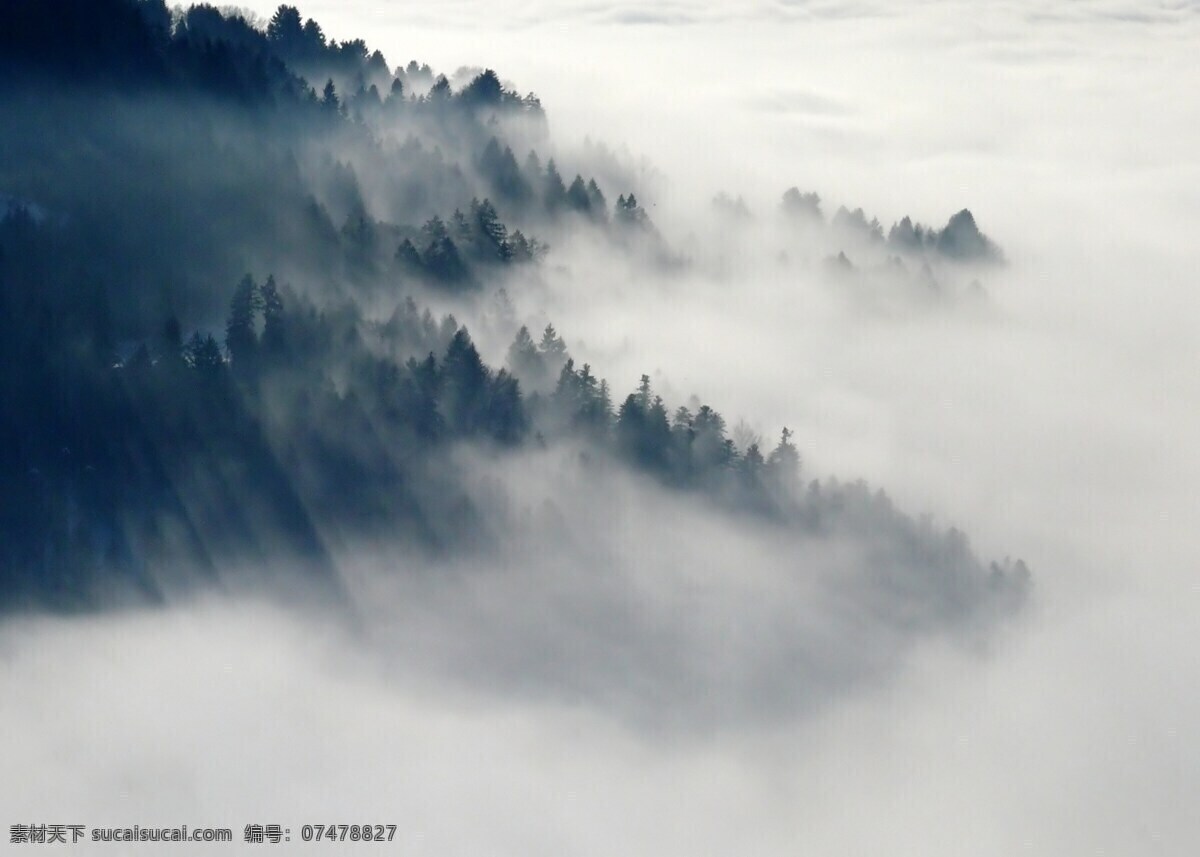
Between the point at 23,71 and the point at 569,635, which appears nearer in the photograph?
the point at 23,71

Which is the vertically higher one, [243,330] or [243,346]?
[243,330]

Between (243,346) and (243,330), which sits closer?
(243,330)

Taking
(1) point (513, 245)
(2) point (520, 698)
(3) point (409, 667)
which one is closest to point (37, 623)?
(3) point (409, 667)

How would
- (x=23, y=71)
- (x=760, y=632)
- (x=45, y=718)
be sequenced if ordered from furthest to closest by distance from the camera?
1. (x=760, y=632)
2. (x=23, y=71)
3. (x=45, y=718)

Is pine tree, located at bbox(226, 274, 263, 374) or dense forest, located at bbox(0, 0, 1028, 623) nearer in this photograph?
dense forest, located at bbox(0, 0, 1028, 623)

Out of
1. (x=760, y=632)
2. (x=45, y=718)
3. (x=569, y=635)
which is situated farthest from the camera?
(x=760, y=632)

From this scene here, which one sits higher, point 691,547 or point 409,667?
point 691,547

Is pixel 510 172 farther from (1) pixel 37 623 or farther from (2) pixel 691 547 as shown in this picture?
(1) pixel 37 623

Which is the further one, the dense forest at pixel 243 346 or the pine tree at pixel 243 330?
the pine tree at pixel 243 330
